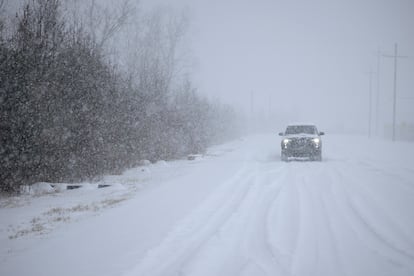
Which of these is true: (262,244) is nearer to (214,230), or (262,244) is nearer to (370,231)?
(214,230)

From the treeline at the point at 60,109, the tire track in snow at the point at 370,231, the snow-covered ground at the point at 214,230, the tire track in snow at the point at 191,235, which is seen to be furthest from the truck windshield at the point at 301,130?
the tire track in snow at the point at 191,235

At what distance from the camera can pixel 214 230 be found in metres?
6.29

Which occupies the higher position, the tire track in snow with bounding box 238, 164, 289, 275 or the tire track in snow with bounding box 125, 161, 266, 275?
the tire track in snow with bounding box 125, 161, 266, 275

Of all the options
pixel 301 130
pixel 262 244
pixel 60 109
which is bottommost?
pixel 262 244

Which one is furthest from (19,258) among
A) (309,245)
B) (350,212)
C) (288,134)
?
(288,134)

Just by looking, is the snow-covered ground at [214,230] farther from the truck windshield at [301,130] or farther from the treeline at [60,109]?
the truck windshield at [301,130]

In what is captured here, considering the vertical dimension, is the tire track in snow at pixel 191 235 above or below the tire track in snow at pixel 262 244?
above

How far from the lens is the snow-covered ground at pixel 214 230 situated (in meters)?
4.72

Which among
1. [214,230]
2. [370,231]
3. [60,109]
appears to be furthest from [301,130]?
[214,230]

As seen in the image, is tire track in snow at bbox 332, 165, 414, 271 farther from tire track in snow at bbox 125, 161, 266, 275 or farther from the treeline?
the treeline

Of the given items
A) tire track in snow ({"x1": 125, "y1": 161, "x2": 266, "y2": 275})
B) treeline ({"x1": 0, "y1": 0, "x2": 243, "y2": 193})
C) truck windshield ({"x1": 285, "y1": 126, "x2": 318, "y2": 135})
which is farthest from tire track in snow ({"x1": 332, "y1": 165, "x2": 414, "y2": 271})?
truck windshield ({"x1": 285, "y1": 126, "x2": 318, "y2": 135})

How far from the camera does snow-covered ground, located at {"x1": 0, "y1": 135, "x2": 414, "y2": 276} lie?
472 centimetres

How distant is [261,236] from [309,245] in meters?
0.86

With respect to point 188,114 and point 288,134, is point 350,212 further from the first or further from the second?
point 188,114
